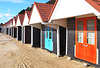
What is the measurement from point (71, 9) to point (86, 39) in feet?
6.05

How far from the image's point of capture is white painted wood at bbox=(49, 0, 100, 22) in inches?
175

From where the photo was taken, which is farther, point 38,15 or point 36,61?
point 38,15

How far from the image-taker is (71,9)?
5387mm

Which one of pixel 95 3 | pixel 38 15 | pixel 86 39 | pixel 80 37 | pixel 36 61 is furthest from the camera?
pixel 38 15

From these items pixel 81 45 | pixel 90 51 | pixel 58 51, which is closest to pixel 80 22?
pixel 81 45

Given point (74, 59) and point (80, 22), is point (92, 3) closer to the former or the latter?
point (80, 22)

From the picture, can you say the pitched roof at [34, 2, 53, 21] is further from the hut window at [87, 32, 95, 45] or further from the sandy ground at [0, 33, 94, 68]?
the hut window at [87, 32, 95, 45]

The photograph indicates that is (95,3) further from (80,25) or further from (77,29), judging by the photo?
(77,29)

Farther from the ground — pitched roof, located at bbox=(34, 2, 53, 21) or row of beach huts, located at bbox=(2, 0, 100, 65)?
pitched roof, located at bbox=(34, 2, 53, 21)

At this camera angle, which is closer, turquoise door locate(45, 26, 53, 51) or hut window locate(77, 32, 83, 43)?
hut window locate(77, 32, 83, 43)

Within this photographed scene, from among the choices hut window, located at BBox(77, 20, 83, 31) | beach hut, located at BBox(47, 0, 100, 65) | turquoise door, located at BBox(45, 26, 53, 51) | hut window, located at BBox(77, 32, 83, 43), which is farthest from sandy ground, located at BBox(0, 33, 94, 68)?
hut window, located at BBox(77, 20, 83, 31)

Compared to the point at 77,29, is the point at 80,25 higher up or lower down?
higher up

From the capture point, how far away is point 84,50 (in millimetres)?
5836

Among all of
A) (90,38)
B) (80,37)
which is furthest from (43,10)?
(90,38)
